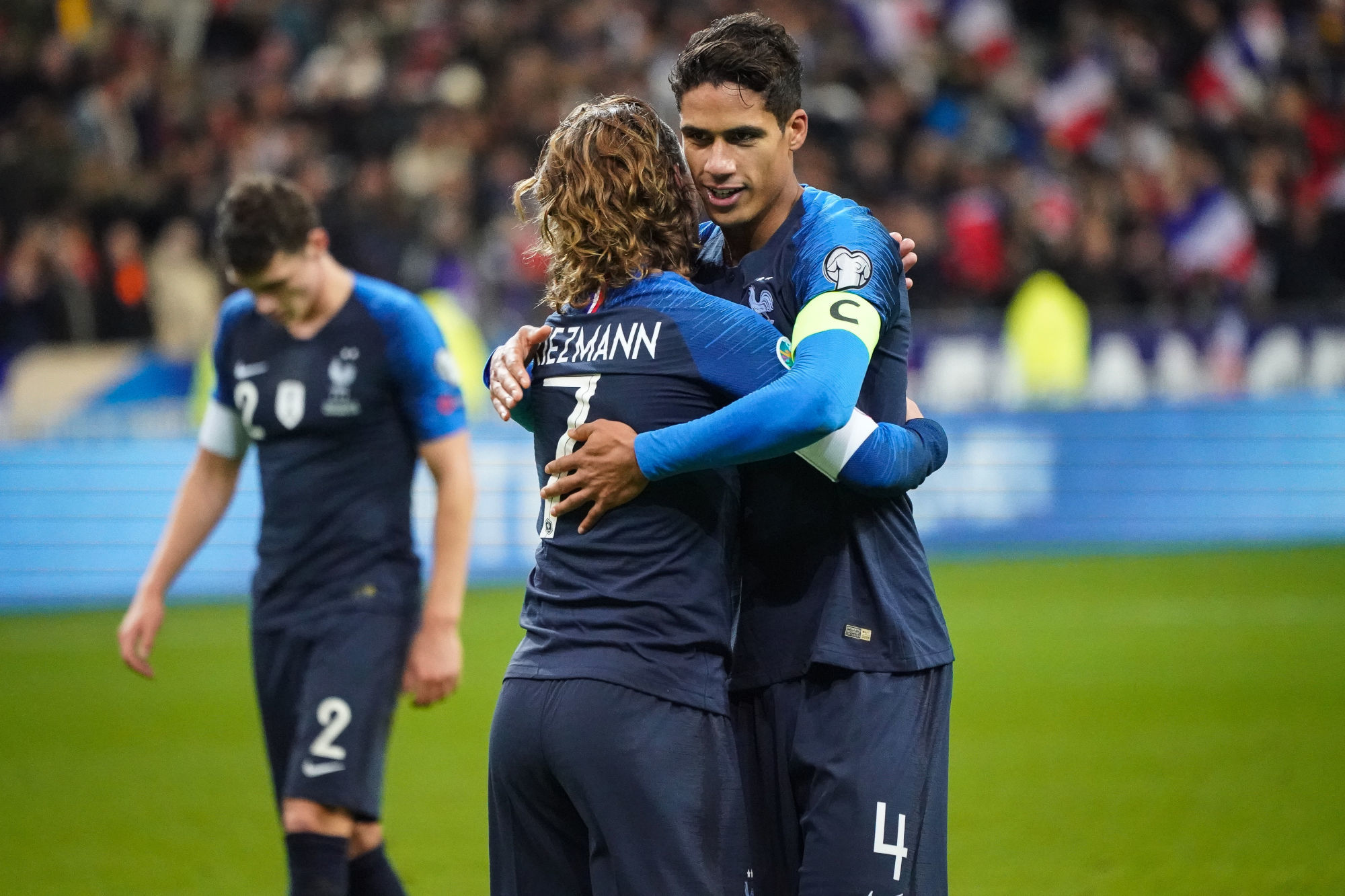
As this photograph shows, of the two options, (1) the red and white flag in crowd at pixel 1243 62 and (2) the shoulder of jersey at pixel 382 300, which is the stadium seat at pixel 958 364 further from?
(2) the shoulder of jersey at pixel 382 300

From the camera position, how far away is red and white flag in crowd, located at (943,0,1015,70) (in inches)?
734

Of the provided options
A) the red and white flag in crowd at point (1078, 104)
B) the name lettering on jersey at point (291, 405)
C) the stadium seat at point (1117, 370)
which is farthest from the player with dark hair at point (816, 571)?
the red and white flag in crowd at point (1078, 104)

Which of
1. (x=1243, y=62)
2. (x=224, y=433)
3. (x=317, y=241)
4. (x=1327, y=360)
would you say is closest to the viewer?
(x=317, y=241)

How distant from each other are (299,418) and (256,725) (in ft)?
14.5

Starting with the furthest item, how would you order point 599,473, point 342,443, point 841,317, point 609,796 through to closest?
point 342,443 < point 841,317 < point 599,473 < point 609,796

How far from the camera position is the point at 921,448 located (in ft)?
10.8

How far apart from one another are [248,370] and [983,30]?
1542 cm

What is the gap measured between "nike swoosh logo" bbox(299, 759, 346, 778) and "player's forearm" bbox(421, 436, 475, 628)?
0.50 m

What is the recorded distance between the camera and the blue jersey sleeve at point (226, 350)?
495 cm

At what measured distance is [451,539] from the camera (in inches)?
188

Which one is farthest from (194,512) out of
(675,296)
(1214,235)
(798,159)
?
(1214,235)

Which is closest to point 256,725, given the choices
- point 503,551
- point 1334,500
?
point 503,551

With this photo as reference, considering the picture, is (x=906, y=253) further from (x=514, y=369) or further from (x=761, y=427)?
(x=514, y=369)

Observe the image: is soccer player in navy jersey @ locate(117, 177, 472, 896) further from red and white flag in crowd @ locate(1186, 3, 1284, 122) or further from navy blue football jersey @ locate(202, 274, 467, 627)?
red and white flag in crowd @ locate(1186, 3, 1284, 122)
